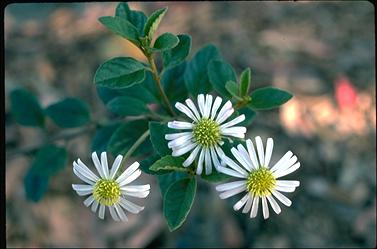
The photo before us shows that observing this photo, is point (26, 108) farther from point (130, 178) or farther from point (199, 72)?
point (130, 178)

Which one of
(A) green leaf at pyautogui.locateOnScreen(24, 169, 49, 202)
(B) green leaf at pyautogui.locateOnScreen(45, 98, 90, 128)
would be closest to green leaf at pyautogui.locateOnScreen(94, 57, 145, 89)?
(B) green leaf at pyautogui.locateOnScreen(45, 98, 90, 128)

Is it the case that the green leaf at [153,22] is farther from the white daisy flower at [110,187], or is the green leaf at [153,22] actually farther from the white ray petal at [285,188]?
the white ray petal at [285,188]

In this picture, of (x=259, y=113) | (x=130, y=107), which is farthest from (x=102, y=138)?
(x=259, y=113)

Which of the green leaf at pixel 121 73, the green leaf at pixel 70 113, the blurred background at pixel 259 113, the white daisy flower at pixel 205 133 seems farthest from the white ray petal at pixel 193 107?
the blurred background at pixel 259 113

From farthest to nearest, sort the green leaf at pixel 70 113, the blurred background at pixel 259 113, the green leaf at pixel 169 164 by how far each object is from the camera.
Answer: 1. the blurred background at pixel 259 113
2. the green leaf at pixel 70 113
3. the green leaf at pixel 169 164

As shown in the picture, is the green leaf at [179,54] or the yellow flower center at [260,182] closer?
the yellow flower center at [260,182]

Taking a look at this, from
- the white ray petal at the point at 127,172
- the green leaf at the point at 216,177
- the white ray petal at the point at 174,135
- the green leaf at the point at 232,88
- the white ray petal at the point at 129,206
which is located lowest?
the white ray petal at the point at 129,206
